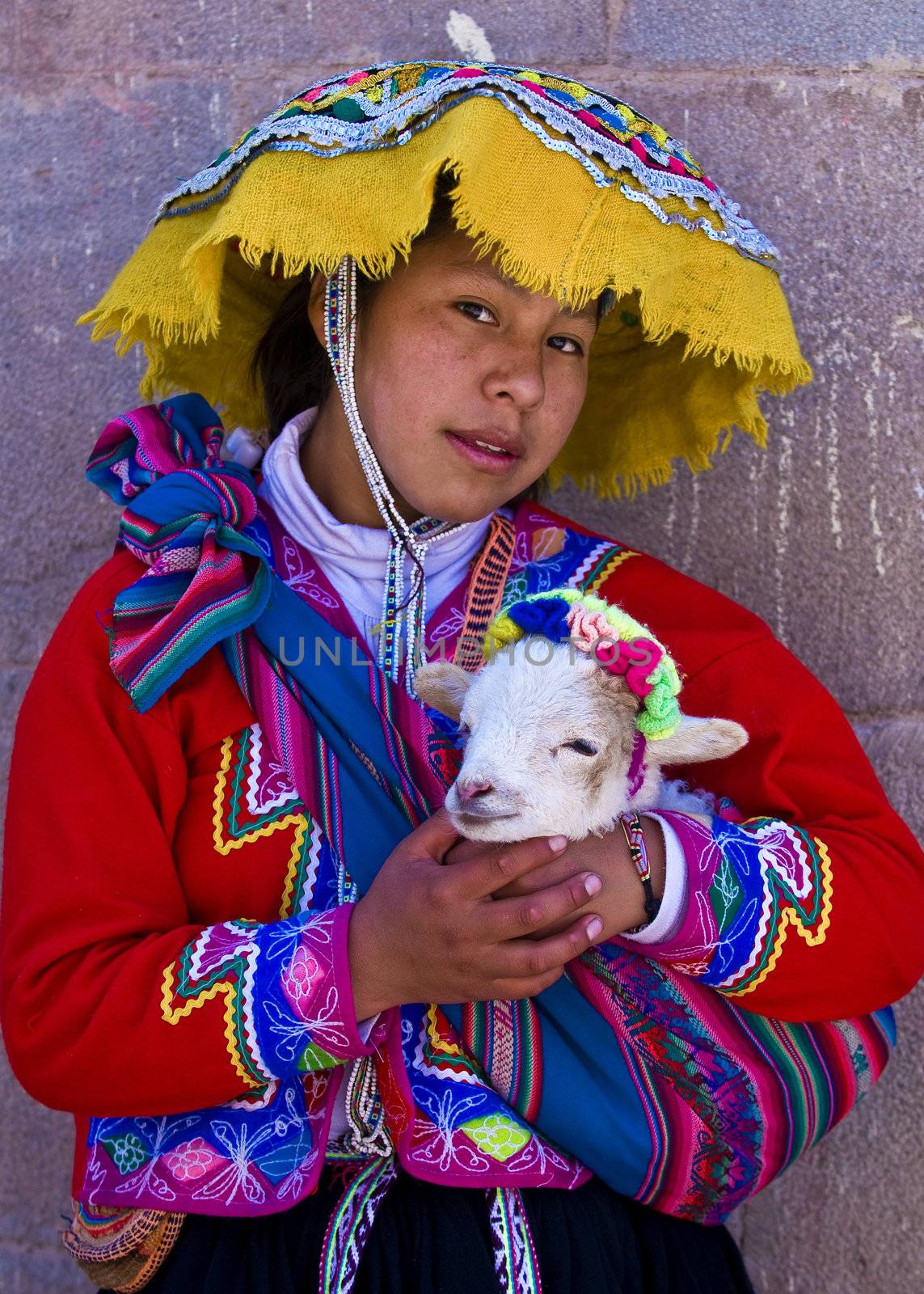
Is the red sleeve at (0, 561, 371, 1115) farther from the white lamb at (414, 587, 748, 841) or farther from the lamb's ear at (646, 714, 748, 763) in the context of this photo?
the lamb's ear at (646, 714, 748, 763)

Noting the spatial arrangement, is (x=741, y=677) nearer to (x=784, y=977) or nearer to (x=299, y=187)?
(x=784, y=977)

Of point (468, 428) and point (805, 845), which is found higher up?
point (468, 428)

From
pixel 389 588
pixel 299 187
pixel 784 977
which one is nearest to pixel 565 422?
pixel 389 588

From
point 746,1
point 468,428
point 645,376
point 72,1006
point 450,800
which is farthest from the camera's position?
point 746,1

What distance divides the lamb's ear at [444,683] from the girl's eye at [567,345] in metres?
0.57

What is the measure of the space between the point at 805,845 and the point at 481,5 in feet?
5.95

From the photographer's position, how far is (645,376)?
229 centimetres

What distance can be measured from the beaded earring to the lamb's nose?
0.52 metres

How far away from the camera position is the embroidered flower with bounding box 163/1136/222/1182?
1626 mm

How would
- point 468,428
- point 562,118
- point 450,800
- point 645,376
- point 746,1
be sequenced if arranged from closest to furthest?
point 450,800 < point 562,118 < point 468,428 < point 645,376 < point 746,1

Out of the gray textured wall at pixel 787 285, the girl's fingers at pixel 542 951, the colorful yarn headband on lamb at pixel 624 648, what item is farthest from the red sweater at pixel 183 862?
the gray textured wall at pixel 787 285

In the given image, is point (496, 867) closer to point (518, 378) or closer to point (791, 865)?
point (791, 865)

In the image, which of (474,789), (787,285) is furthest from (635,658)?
(787,285)

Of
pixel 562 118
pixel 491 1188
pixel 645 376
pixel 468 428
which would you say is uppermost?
pixel 562 118
